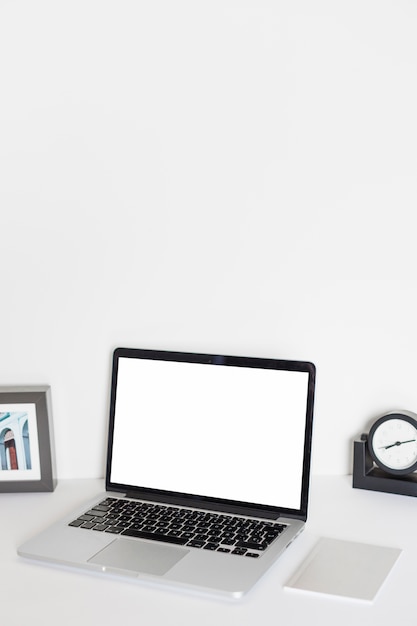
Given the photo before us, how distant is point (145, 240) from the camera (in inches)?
57.2

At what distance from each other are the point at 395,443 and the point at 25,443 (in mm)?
658

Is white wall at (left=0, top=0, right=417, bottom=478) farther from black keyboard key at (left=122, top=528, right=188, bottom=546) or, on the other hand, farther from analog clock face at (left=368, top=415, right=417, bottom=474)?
black keyboard key at (left=122, top=528, right=188, bottom=546)

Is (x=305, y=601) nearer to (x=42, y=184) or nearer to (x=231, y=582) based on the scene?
(x=231, y=582)

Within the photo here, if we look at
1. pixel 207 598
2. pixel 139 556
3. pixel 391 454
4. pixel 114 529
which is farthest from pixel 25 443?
pixel 391 454

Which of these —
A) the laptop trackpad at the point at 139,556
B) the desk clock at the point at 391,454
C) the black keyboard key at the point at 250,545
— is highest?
the desk clock at the point at 391,454

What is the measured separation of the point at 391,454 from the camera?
1.39 meters

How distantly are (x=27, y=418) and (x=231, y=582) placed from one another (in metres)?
0.55

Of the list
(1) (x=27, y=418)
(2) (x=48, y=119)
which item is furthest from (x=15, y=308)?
(2) (x=48, y=119)

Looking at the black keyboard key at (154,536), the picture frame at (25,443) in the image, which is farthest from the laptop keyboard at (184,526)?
the picture frame at (25,443)

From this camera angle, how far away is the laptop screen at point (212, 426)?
1.30 m

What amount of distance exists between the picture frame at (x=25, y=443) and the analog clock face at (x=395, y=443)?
0.58m

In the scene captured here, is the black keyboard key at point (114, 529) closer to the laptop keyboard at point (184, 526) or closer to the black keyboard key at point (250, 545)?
the laptop keyboard at point (184, 526)

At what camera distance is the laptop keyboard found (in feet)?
3.87

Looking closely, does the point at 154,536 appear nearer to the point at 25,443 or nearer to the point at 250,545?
the point at 250,545
